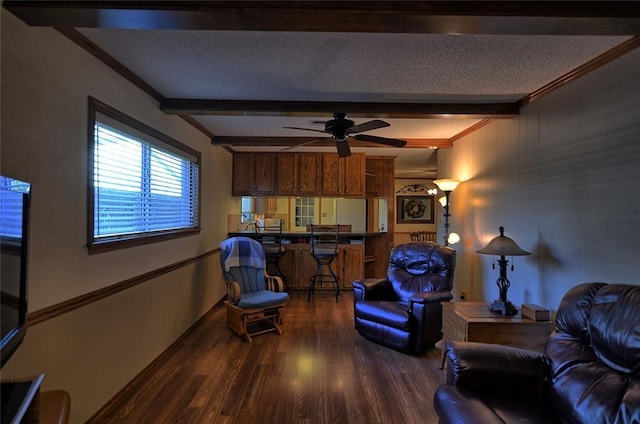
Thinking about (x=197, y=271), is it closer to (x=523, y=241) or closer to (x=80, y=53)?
(x=80, y=53)

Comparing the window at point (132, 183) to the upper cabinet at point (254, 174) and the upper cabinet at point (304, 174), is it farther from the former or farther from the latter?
the upper cabinet at point (304, 174)

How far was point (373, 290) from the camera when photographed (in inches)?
143

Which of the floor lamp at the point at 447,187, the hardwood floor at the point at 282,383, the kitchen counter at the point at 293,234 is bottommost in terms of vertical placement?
the hardwood floor at the point at 282,383

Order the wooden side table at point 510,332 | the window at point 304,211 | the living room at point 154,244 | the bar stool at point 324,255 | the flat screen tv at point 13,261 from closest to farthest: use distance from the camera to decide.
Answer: the flat screen tv at point 13,261, the living room at point 154,244, the wooden side table at point 510,332, the bar stool at point 324,255, the window at point 304,211

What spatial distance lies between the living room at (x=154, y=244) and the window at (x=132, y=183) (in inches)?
3.6

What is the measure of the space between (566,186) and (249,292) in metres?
3.29

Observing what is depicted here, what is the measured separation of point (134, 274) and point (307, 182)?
11.0 feet

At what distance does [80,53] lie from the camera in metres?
1.93

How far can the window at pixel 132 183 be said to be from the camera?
6.93ft

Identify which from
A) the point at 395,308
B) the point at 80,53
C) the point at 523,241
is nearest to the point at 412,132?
the point at 523,241

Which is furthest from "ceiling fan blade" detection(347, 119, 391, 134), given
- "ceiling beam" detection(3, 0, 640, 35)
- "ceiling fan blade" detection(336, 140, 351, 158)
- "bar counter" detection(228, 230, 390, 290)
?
"bar counter" detection(228, 230, 390, 290)

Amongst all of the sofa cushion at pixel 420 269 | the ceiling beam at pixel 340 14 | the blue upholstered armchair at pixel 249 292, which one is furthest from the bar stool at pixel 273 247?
the ceiling beam at pixel 340 14

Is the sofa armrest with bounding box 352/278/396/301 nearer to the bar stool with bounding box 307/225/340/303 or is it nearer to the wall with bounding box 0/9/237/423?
the bar stool with bounding box 307/225/340/303

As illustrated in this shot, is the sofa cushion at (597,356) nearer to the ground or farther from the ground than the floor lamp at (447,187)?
nearer to the ground
